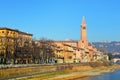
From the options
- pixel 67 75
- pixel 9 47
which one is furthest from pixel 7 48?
pixel 67 75

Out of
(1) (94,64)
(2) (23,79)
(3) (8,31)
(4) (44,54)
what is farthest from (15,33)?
(1) (94,64)

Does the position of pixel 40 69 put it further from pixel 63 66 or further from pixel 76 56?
pixel 76 56

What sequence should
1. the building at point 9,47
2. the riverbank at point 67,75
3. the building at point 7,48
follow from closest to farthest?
the riverbank at point 67,75 → the building at point 7,48 → the building at point 9,47

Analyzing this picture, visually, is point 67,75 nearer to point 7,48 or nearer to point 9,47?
point 9,47

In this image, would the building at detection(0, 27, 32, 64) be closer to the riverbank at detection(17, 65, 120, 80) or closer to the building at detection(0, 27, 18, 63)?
the building at detection(0, 27, 18, 63)

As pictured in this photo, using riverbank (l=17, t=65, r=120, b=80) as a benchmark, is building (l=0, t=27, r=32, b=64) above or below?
above

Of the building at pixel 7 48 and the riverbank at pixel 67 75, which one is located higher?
the building at pixel 7 48

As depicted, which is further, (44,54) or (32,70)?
(44,54)

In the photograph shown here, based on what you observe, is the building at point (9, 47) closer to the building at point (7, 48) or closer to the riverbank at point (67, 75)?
the building at point (7, 48)

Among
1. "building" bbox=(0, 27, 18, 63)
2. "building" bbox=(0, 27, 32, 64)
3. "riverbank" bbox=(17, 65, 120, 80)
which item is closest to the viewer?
"riverbank" bbox=(17, 65, 120, 80)

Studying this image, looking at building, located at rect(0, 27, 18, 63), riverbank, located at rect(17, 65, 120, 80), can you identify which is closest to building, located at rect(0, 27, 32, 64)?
building, located at rect(0, 27, 18, 63)

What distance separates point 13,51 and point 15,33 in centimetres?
2092

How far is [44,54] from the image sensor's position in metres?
105

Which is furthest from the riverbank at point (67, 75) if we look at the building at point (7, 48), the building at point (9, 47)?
the building at point (7, 48)
